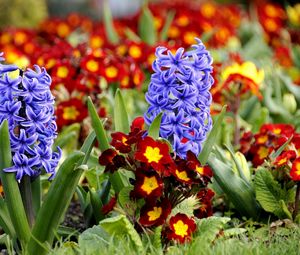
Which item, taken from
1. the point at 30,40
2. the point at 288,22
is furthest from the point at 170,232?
the point at 288,22

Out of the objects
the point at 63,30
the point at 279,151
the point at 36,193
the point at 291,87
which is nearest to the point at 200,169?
the point at 279,151

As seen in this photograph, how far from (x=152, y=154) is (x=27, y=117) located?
1.70ft

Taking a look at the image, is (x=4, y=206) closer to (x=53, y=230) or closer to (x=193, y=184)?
(x=53, y=230)

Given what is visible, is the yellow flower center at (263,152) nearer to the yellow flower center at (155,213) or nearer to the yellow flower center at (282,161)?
the yellow flower center at (282,161)

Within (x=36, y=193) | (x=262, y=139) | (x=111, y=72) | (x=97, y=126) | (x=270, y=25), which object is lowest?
(x=270, y=25)

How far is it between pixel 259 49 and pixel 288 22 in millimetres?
2282

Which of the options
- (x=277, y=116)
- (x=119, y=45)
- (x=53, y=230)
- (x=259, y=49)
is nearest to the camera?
(x=53, y=230)

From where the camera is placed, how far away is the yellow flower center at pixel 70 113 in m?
4.52

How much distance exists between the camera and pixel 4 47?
7055 millimetres

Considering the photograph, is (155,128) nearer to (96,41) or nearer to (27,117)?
(27,117)

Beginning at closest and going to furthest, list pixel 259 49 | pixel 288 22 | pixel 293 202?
pixel 293 202
pixel 259 49
pixel 288 22

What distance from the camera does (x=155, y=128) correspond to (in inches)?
127

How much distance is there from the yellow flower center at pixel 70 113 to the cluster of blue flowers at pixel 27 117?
130 centimetres

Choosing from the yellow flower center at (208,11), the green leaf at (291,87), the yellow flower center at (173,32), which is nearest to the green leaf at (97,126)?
the green leaf at (291,87)
